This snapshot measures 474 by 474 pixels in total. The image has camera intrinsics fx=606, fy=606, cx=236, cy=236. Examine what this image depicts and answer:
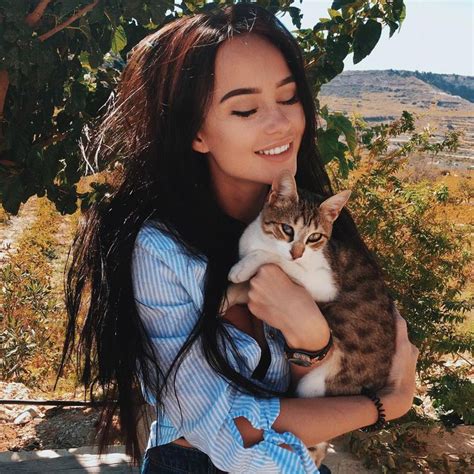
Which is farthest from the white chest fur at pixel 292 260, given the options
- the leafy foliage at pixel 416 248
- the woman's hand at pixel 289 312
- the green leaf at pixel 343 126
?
the leafy foliage at pixel 416 248

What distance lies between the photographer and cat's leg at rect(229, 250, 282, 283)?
5.67ft

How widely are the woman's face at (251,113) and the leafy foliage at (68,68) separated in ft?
1.61

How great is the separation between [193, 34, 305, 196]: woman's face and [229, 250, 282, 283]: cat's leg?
26 cm

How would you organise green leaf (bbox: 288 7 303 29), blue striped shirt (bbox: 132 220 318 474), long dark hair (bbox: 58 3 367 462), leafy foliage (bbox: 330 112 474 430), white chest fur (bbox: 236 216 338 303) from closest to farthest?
blue striped shirt (bbox: 132 220 318 474), long dark hair (bbox: 58 3 367 462), white chest fur (bbox: 236 216 338 303), green leaf (bbox: 288 7 303 29), leafy foliage (bbox: 330 112 474 430)

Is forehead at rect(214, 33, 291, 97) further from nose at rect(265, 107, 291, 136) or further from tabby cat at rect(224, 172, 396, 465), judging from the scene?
tabby cat at rect(224, 172, 396, 465)

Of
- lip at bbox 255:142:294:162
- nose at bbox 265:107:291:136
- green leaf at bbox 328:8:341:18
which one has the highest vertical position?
green leaf at bbox 328:8:341:18

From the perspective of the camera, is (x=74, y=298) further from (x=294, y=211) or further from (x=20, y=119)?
(x=20, y=119)

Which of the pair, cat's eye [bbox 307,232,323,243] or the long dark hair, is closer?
the long dark hair

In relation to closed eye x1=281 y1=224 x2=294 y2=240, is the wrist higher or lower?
lower

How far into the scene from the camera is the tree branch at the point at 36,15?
196 centimetres

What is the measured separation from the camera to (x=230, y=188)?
185 cm

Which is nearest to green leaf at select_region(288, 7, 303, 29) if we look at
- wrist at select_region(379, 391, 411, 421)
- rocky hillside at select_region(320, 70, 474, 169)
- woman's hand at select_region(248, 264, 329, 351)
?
woman's hand at select_region(248, 264, 329, 351)

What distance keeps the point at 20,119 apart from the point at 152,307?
143 cm

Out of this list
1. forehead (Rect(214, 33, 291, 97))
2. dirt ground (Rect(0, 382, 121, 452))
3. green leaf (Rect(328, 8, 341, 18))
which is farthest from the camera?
dirt ground (Rect(0, 382, 121, 452))
